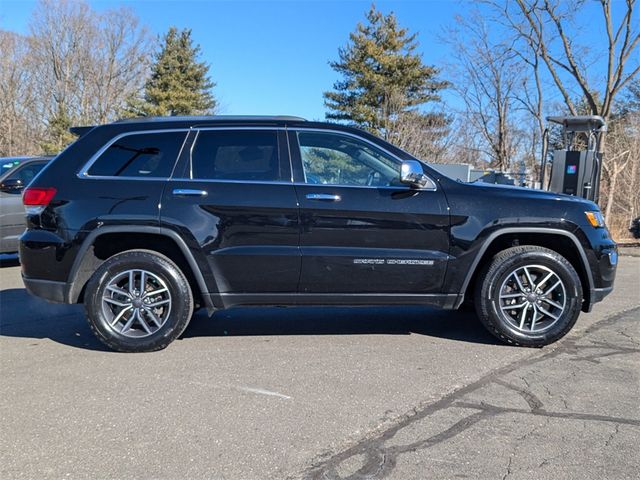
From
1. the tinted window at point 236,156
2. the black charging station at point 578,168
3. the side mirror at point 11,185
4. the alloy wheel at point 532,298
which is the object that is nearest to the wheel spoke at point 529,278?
the alloy wheel at point 532,298

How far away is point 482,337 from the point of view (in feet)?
17.0

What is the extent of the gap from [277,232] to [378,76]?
2764cm

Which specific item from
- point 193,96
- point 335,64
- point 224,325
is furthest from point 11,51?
point 224,325

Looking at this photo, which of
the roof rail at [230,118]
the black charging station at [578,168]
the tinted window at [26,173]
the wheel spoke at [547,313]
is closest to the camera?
the wheel spoke at [547,313]

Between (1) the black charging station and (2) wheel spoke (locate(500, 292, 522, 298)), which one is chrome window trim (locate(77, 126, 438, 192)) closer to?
(2) wheel spoke (locate(500, 292, 522, 298))

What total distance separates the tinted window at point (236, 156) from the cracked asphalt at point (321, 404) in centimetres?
152

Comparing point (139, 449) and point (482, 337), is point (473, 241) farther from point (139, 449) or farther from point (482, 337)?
point (139, 449)

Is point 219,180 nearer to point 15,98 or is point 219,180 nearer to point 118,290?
point 118,290

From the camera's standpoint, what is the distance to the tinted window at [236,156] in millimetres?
4672

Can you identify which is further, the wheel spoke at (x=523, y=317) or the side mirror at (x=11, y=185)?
the side mirror at (x=11, y=185)

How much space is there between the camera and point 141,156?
4.73m

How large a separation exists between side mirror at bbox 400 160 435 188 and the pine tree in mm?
33993

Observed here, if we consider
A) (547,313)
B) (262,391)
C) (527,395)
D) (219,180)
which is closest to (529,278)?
(547,313)

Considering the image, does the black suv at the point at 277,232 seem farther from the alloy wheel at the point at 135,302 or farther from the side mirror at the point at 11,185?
the side mirror at the point at 11,185
